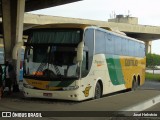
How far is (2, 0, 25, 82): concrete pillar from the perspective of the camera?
25172mm

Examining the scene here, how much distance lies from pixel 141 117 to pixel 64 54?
4.22 m

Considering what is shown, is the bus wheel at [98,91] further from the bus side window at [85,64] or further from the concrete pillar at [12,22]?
the concrete pillar at [12,22]

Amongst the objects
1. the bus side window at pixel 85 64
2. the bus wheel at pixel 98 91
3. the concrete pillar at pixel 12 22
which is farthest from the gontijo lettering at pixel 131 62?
the concrete pillar at pixel 12 22

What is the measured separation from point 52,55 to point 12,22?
12.6m

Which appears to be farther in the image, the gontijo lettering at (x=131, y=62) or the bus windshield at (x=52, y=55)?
the gontijo lettering at (x=131, y=62)

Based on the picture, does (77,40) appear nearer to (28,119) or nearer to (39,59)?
(39,59)

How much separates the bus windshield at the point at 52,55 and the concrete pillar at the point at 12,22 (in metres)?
9.74

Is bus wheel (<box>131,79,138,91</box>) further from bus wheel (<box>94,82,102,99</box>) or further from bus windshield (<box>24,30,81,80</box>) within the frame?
bus windshield (<box>24,30,81,80</box>)

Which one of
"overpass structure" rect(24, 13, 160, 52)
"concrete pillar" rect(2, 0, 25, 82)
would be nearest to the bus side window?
"concrete pillar" rect(2, 0, 25, 82)

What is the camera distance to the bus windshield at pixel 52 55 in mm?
14469

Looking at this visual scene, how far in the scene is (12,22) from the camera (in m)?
26.6

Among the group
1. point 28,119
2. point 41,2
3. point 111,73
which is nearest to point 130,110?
point 28,119

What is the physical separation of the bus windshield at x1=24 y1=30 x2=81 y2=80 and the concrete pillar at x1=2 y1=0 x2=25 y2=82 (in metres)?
9.74

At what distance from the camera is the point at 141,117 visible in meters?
11.5
